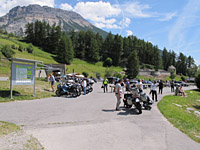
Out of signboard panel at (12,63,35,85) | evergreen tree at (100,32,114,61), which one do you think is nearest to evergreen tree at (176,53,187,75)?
evergreen tree at (100,32,114,61)

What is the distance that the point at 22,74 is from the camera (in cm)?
1272

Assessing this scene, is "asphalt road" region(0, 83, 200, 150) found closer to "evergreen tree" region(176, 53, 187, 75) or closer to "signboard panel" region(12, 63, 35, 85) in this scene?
"signboard panel" region(12, 63, 35, 85)

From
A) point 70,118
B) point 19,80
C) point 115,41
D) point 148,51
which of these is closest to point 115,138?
point 70,118

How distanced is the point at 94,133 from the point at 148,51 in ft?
393

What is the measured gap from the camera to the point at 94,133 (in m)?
5.89

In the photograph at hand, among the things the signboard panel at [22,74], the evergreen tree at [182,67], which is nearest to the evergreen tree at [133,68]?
the evergreen tree at [182,67]

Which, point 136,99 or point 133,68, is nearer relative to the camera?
point 136,99

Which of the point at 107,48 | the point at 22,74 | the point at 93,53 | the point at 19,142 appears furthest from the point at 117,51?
the point at 19,142

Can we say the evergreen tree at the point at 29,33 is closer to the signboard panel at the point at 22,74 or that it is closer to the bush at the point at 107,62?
the bush at the point at 107,62

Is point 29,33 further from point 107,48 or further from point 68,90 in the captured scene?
point 68,90

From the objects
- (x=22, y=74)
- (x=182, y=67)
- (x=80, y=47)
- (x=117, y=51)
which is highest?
(x=80, y=47)

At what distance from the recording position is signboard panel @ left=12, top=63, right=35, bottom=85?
12.1m

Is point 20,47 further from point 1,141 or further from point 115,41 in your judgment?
point 1,141

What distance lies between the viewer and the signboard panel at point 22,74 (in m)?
12.1
